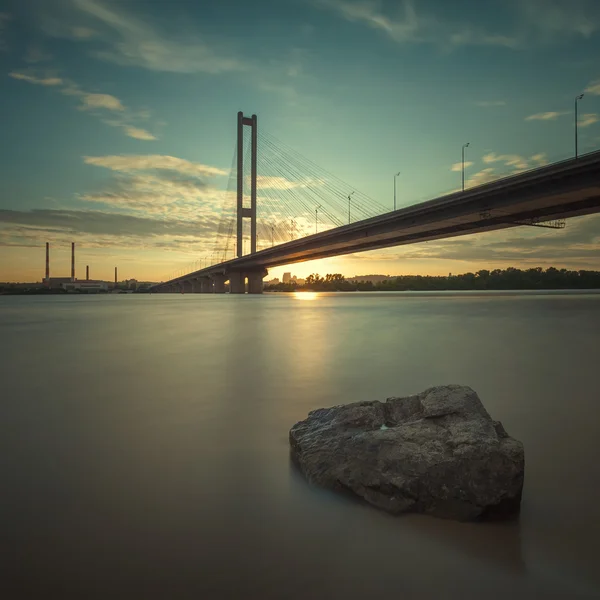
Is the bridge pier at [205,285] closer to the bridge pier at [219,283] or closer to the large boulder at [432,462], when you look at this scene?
the bridge pier at [219,283]

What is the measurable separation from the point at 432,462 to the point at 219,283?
292 feet

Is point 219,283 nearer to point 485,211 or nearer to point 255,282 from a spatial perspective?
point 255,282

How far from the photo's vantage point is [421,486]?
7.22 feet

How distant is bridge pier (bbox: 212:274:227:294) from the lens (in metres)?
83.8

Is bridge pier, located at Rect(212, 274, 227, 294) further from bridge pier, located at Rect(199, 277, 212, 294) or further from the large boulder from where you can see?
the large boulder

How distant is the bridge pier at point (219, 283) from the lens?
83.8 meters

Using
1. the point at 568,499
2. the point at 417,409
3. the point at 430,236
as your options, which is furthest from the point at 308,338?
the point at 430,236

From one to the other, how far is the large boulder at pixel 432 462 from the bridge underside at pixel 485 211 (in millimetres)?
25772

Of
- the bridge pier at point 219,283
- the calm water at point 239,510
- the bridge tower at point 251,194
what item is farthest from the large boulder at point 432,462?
the bridge pier at point 219,283

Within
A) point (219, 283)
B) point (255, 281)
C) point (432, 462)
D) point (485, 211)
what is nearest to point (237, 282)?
point (255, 281)

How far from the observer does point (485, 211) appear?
2958 cm

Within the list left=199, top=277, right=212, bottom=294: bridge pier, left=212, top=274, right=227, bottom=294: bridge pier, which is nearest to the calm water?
left=212, top=274, right=227, bottom=294: bridge pier

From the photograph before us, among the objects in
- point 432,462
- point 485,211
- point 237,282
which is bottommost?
point 432,462

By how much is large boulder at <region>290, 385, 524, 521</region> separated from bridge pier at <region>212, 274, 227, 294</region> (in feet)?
265
